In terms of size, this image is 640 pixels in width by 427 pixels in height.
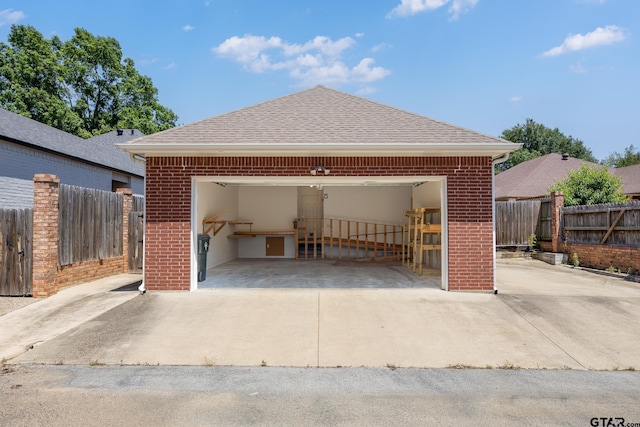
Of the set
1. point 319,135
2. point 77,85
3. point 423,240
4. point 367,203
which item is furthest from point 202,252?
point 77,85

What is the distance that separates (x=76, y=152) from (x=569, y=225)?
59.1ft

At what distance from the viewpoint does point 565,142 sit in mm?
41719

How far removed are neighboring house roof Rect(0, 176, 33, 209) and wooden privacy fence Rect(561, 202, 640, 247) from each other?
17.0 meters

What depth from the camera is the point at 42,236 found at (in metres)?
7.27

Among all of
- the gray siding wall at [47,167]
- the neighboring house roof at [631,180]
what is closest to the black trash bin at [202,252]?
the gray siding wall at [47,167]

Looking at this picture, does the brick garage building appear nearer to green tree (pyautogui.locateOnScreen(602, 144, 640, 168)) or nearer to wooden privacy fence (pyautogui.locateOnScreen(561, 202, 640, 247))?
wooden privacy fence (pyautogui.locateOnScreen(561, 202, 640, 247))

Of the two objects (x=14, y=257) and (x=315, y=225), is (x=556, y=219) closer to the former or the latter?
(x=315, y=225)

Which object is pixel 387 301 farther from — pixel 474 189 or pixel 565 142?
pixel 565 142

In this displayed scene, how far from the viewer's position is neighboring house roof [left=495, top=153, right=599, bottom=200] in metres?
20.4

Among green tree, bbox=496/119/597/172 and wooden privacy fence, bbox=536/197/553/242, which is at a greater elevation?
green tree, bbox=496/119/597/172

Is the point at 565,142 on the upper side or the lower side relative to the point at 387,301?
upper

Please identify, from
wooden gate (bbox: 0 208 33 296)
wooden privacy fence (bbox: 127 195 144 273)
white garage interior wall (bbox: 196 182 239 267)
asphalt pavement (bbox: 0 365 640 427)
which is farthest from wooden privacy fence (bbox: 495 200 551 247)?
wooden gate (bbox: 0 208 33 296)

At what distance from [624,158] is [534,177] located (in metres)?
34.1

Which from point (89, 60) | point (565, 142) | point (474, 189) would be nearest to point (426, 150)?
point (474, 189)
